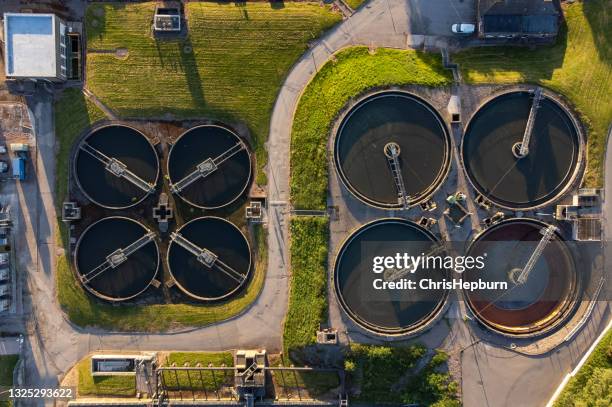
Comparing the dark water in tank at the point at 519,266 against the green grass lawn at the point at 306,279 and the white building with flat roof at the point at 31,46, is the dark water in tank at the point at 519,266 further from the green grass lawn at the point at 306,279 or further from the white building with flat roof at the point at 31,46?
the white building with flat roof at the point at 31,46

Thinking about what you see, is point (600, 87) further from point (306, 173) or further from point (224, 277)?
point (224, 277)

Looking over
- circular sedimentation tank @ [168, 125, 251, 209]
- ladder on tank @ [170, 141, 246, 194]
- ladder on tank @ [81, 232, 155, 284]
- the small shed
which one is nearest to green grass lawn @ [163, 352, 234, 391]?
ladder on tank @ [81, 232, 155, 284]

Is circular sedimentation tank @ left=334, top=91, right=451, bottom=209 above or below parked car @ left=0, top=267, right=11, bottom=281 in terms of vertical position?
above

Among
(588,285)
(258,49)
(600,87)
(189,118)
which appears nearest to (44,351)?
(189,118)

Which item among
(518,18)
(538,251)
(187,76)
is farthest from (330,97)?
(538,251)

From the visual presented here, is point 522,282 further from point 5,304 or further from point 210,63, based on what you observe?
point 5,304

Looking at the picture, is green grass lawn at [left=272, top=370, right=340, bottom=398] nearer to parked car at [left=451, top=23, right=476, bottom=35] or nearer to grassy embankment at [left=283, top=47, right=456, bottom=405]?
grassy embankment at [left=283, top=47, right=456, bottom=405]
